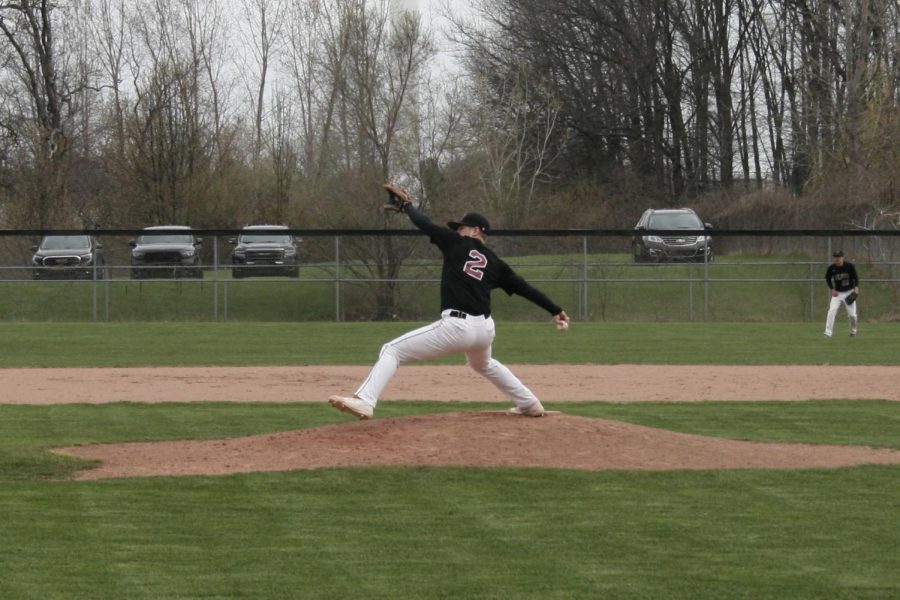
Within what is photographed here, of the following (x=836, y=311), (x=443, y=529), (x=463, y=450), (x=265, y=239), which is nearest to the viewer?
(x=443, y=529)

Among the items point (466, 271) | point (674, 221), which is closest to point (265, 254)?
point (674, 221)

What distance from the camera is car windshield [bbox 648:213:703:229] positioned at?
36.7 metres

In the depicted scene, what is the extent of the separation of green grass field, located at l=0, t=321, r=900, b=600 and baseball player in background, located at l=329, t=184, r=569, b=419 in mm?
932

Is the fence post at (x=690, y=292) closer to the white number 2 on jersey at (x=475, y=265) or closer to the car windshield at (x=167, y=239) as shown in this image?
the car windshield at (x=167, y=239)

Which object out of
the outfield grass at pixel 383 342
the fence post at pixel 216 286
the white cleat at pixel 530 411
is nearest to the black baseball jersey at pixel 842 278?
the outfield grass at pixel 383 342

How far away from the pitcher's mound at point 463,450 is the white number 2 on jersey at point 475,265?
1.29 m

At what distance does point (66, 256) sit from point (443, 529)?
28.5 metres

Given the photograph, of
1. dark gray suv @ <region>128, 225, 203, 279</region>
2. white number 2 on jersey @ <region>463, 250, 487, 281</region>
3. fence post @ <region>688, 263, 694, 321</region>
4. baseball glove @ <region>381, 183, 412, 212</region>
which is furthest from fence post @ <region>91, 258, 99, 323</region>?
white number 2 on jersey @ <region>463, 250, 487, 281</region>

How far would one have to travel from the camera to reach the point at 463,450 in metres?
10.3

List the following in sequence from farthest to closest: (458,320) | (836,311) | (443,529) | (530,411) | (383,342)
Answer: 1. (836,311)
2. (383,342)
3. (530,411)
4. (458,320)
5. (443,529)

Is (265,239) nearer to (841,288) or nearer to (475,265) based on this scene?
(841,288)

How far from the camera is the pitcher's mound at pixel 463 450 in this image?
399 inches

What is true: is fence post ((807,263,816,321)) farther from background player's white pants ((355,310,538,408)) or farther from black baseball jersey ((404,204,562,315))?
background player's white pants ((355,310,538,408))

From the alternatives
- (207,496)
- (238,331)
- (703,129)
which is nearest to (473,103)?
(703,129)
